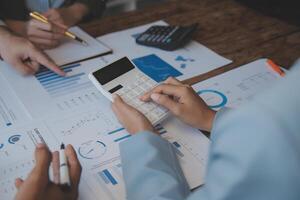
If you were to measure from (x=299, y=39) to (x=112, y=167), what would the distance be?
68 cm

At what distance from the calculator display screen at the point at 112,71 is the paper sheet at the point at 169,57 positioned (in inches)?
3.7

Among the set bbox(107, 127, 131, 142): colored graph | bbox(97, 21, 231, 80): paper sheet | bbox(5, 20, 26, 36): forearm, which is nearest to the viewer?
bbox(107, 127, 131, 142): colored graph

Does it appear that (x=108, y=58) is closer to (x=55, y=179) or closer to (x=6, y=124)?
(x=6, y=124)

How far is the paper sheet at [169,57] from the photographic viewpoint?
931 mm

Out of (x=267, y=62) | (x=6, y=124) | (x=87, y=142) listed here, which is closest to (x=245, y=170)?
(x=87, y=142)

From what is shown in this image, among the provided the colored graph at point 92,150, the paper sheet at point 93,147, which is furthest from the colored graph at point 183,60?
the colored graph at point 92,150

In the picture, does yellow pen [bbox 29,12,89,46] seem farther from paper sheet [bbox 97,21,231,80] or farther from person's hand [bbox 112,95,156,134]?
person's hand [bbox 112,95,156,134]

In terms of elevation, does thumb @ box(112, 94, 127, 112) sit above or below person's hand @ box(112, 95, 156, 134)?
above

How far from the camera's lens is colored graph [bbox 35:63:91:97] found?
855 millimetres

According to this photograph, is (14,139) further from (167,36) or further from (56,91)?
(167,36)

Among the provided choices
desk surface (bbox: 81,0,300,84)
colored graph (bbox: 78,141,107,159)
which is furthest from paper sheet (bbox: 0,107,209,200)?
desk surface (bbox: 81,0,300,84)

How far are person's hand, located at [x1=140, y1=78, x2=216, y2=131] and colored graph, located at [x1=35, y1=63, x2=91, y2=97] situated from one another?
0.60 ft

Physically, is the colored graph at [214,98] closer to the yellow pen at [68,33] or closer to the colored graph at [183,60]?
the colored graph at [183,60]

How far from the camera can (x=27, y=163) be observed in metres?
0.66
